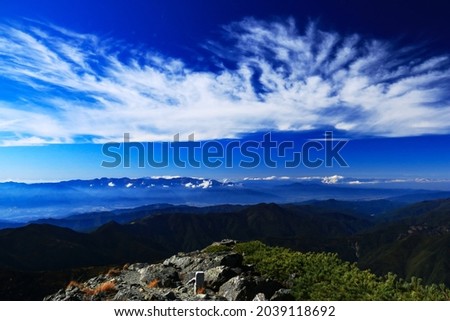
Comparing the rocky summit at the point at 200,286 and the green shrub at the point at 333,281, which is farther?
the rocky summit at the point at 200,286

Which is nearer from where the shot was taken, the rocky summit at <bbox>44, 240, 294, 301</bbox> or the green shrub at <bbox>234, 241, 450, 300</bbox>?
the green shrub at <bbox>234, 241, 450, 300</bbox>

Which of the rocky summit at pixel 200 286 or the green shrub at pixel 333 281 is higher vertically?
the green shrub at pixel 333 281

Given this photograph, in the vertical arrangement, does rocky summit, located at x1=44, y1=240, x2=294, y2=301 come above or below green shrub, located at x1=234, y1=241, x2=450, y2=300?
below

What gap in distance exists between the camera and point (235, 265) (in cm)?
1553

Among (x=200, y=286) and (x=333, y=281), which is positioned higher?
(x=333, y=281)

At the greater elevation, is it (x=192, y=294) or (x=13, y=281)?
(x=192, y=294)

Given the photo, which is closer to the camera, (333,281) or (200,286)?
(333,281)
